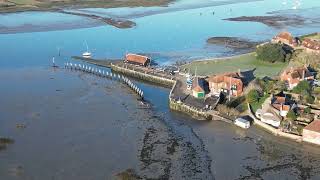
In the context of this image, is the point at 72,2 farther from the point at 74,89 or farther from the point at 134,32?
the point at 74,89

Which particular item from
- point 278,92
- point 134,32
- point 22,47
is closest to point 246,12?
point 134,32

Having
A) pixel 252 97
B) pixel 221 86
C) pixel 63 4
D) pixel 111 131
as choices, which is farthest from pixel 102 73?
pixel 63 4

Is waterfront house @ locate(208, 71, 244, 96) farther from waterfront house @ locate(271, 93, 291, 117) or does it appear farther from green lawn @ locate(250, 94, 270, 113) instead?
waterfront house @ locate(271, 93, 291, 117)

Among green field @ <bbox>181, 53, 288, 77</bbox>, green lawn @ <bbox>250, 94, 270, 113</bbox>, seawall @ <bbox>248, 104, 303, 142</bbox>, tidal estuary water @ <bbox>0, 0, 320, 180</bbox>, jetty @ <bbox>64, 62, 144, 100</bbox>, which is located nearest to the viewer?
tidal estuary water @ <bbox>0, 0, 320, 180</bbox>

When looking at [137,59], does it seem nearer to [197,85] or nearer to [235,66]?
[235,66]

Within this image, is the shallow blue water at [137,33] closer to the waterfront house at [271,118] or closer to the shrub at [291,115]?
the waterfront house at [271,118]

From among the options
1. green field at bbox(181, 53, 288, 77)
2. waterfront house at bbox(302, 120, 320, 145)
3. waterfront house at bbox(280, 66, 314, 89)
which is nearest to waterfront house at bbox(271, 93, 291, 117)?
waterfront house at bbox(302, 120, 320, 145)

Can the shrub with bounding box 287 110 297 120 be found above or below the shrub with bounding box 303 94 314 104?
below
